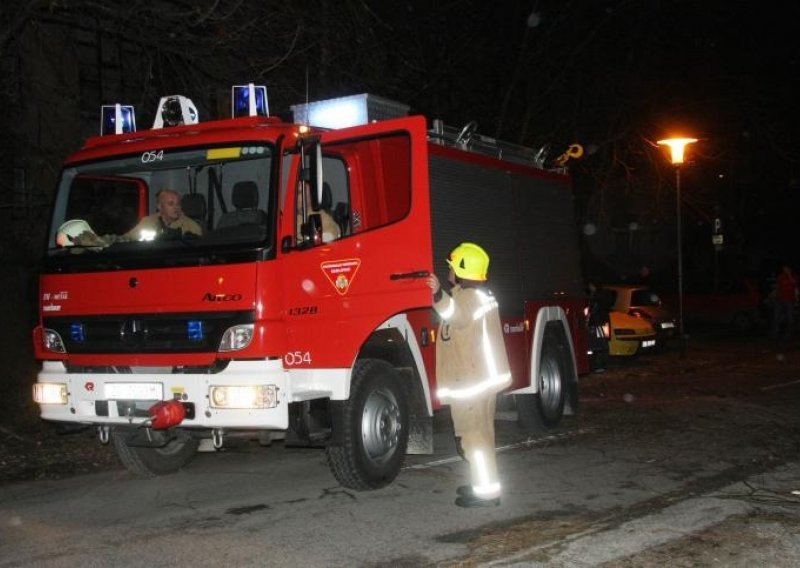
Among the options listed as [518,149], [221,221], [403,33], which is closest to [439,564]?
[221,221]

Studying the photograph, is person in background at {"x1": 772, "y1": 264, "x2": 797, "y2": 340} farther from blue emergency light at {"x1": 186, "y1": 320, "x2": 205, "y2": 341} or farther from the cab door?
blue emergency light at {"x1": 186, "y1": 320, "x2": 205, "y2": 341}

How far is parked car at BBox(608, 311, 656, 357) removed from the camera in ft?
55.4

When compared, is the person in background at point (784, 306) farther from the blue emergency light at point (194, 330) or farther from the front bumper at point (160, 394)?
the blue emergency light at point (194, 330)

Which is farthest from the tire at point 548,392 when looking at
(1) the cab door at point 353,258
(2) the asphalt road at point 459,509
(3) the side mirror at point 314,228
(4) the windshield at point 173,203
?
(4) the windshield at point 173,203

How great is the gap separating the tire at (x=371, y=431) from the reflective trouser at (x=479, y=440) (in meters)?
0.78

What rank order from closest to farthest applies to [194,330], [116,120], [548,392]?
[194,330], [116,120], [548,392]

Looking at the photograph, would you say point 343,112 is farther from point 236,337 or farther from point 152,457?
point 152,457

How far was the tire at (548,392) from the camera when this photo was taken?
9.54 meters

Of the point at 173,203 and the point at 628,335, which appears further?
the point at 628,335

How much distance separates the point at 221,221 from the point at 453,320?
6.06ft

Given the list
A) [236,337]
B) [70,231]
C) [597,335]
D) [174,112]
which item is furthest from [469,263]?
[597,335]

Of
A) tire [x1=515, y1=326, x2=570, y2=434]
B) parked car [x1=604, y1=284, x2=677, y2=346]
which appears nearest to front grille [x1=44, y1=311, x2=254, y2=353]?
tire [x1=515, y1=326, x2=570, y2=434]

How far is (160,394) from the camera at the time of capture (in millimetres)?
6293

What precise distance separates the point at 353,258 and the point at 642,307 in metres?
12.0
